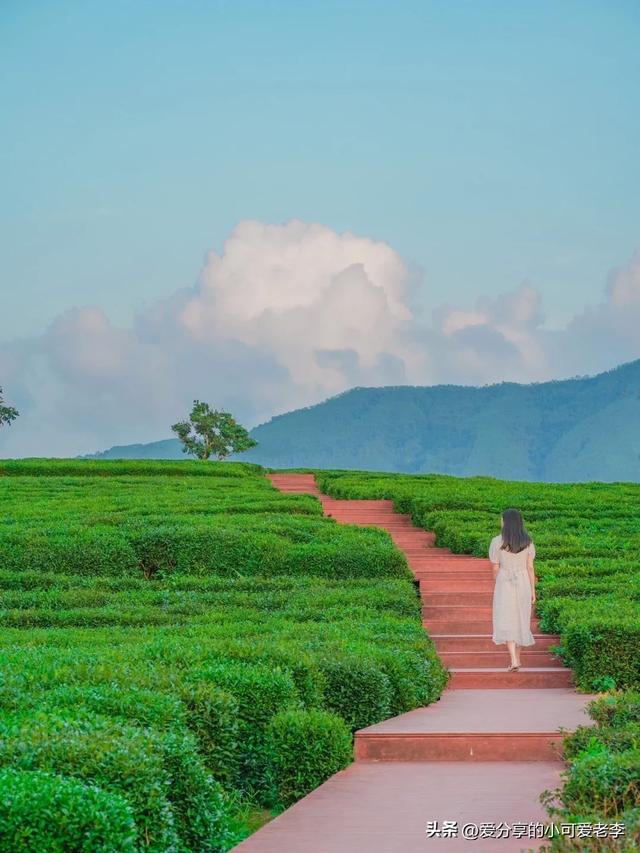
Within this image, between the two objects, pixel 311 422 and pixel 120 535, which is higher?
pixel 311 422

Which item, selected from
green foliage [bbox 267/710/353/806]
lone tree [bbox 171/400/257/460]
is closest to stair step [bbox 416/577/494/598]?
green foliage [bbox 267/710/353/806]

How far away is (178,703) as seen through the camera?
740 centimetres

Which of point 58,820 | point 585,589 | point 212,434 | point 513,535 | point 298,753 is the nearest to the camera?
point 58,820

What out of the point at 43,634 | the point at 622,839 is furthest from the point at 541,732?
the point at 43,634

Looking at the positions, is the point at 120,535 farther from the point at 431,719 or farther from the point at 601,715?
the point at 601,715

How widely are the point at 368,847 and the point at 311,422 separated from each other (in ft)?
552

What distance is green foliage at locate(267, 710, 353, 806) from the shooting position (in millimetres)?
8125

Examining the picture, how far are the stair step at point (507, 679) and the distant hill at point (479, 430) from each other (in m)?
150

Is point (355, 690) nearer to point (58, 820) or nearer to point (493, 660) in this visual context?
point (493, 660)

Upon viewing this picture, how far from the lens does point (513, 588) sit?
13695 millimetres

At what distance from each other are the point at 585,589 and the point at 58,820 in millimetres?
11512

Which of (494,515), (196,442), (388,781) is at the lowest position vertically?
(388,781)

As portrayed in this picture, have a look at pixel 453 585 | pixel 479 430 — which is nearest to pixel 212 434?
pixel 453 585

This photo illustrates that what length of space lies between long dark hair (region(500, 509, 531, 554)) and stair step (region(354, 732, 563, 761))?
15.5 ft
